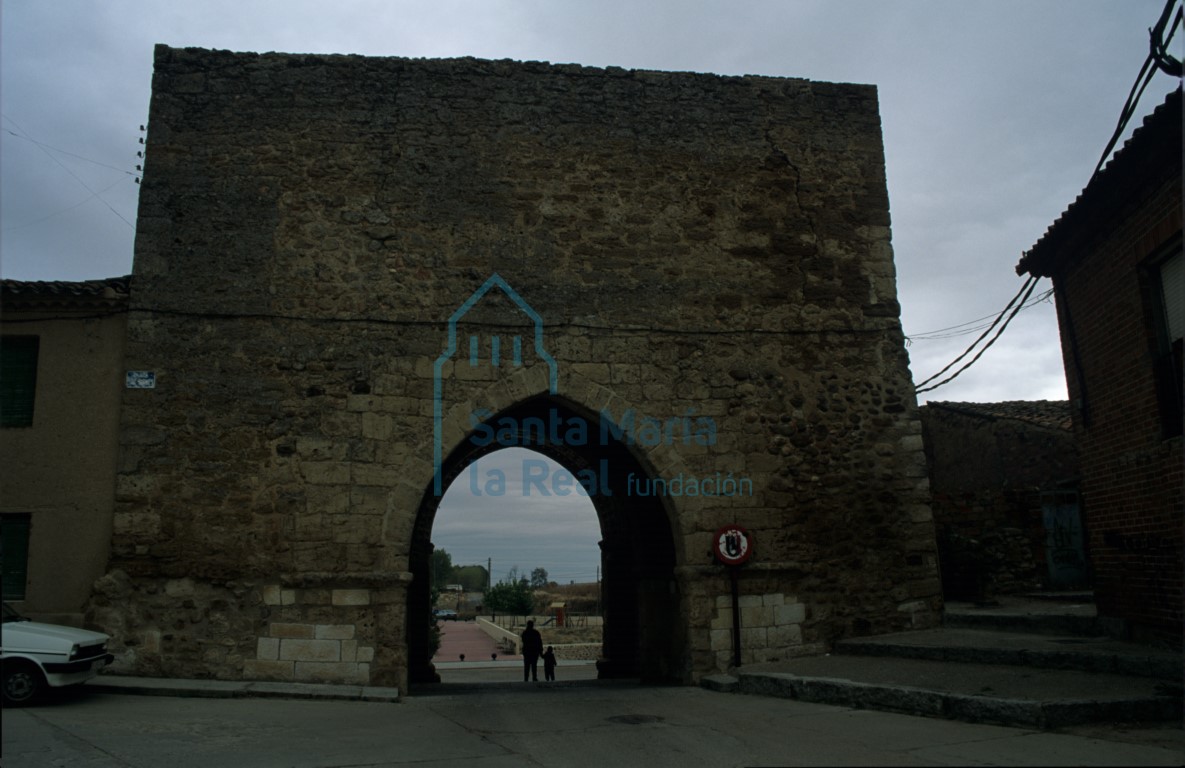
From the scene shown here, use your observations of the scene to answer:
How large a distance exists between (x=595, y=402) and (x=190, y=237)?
15.2ft

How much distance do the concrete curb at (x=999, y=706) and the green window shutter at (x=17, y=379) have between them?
8.15 metres

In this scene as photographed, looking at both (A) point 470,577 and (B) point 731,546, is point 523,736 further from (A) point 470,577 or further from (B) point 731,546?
(A) point 470,577

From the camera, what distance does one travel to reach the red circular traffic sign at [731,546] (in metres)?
9.06

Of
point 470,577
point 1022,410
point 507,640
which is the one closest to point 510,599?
point 507,640

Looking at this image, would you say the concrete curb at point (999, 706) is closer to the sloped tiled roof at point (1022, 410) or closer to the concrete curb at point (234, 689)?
the concrete curb at point (234, 689)

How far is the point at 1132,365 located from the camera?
300 inches

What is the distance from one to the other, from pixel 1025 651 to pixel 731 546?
2943mm

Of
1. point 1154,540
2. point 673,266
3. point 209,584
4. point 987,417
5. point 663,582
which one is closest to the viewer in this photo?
point 1154,540

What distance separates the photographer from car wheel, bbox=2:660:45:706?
7160 mm

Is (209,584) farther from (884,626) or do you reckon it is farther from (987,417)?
(987,417)

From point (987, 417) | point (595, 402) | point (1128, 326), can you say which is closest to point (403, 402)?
point (595, 402)

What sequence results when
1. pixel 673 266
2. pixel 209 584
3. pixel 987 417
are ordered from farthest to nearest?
1. pixel 987 417
2. pixel 673 266
3. pixel 209 584

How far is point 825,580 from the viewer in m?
9.43
